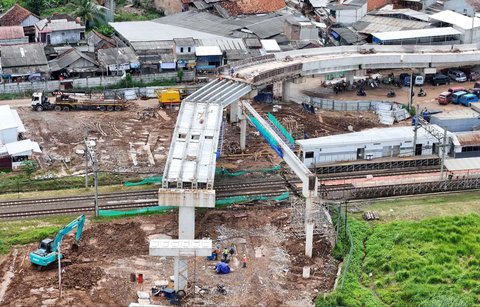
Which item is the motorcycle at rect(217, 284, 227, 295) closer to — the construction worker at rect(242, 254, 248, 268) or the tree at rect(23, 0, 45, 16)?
the construction worker at rect(242, 254, 248, 268)

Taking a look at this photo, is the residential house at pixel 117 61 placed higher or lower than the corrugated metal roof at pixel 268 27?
lower

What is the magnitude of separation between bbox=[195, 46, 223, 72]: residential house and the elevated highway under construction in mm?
8773

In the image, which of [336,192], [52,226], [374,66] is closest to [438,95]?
[374,66]

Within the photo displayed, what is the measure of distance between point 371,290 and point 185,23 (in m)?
54.0

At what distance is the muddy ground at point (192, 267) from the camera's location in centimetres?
4516

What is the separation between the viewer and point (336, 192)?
58812 mm

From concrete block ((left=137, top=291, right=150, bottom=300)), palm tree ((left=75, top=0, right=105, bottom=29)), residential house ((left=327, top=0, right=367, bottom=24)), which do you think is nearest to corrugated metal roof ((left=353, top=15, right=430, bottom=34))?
residential house ((left=327, top=0, right=367, bottom=24))

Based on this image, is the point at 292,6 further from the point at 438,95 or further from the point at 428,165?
the point at 428,165

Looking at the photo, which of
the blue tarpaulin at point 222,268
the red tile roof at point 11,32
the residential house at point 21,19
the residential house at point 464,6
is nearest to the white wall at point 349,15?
the residential house at point 464,6

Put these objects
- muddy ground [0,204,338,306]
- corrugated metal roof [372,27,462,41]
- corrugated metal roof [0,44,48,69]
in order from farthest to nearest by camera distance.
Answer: corrugated metal roof [372,27,462,41] < corrugated metal roof [0,44,48,69] < muddy ground [0,204,338,306]

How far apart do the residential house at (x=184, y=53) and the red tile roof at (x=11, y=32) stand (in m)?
16.8

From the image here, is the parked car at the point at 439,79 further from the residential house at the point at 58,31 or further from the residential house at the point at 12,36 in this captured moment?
the residential house at the point at 12,36

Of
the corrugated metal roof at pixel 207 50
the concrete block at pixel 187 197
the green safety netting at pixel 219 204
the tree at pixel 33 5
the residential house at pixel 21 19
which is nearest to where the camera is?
the concrete block at pixel 187 197

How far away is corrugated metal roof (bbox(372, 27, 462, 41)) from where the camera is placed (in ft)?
280
